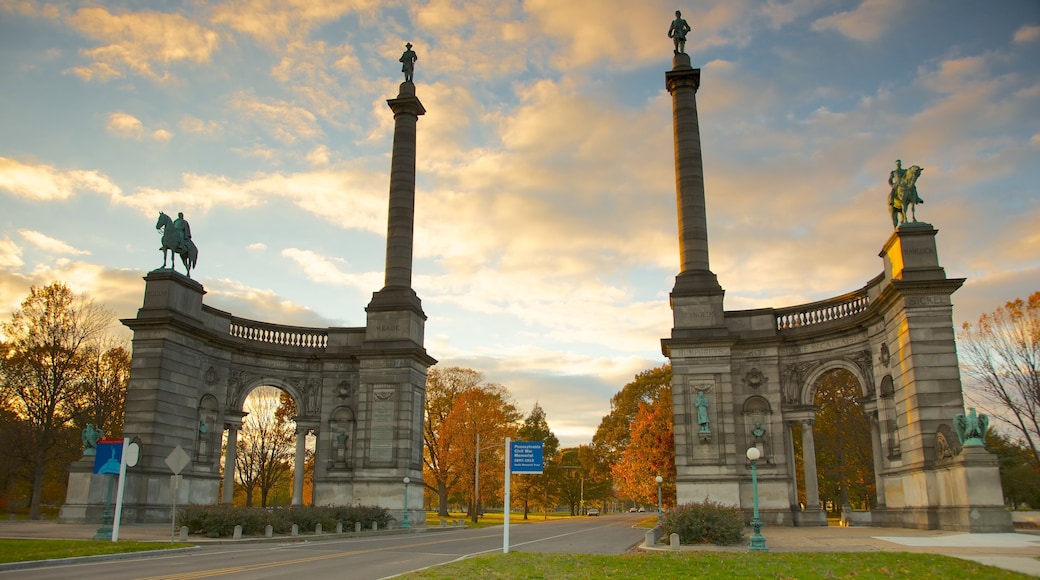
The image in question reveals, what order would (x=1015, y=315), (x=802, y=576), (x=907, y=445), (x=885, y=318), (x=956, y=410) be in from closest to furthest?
(x=802, y=576) < (x=956, y=410) < (x=907, y=445) < (x=885, y=318) < (x=1015, y=315)

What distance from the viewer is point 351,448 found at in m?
40.5

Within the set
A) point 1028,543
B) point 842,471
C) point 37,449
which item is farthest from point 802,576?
point 37,449

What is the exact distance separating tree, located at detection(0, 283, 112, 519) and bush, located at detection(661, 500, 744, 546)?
145 ft

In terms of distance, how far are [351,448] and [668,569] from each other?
27.6m

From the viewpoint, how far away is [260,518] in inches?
1163

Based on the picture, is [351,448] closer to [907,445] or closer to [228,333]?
[228,333]

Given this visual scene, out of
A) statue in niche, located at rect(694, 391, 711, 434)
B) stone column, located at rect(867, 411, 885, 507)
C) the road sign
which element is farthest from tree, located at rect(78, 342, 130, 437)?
stone column, located at rect(867, 411, 885, 507)

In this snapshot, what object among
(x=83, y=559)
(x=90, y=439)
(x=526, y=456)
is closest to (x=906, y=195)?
(x=526, y=456)

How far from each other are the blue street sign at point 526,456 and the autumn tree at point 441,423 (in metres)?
40.7

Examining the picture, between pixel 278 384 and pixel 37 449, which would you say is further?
pixel 37 449

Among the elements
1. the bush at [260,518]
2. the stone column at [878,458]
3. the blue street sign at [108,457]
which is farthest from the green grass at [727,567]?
the blue street sign at [108,457]

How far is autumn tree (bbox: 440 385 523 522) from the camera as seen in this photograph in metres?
62.0

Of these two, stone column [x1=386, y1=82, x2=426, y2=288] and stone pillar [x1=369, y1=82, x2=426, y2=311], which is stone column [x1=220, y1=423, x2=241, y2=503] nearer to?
stone pillar [x1=369, y1=82, x2=426, y2=311]

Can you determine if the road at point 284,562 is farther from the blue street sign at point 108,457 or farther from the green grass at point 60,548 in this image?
the blue street sign at point 108,457
